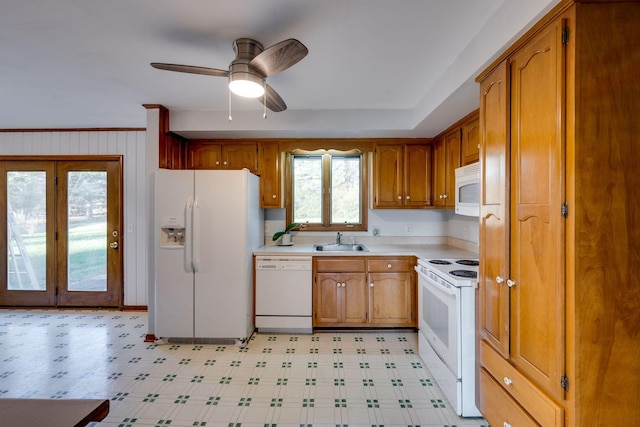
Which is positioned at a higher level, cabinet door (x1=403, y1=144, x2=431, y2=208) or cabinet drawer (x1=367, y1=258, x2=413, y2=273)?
cabinet door (x1=403, y1=144, x2=431, y2=208)

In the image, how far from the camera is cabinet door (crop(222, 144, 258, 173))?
11.6ft

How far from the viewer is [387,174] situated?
3.55 metres

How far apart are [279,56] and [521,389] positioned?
2.09 metres

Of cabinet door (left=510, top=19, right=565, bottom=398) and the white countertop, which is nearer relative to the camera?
cabinet door (left=510, top=19, right=565, bottom=398)

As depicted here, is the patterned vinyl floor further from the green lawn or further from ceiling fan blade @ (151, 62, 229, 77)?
ceiling fan blade @ (151, 62, 229, 77)

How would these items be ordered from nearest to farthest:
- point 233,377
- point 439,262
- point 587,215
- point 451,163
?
point 587,215 < point 233,377 < point 439,262 < point 451,163

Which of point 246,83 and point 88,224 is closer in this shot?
point 246,83

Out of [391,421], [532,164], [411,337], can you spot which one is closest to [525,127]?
[532,164]

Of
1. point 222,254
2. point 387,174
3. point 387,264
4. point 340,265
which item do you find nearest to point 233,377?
point 222,254

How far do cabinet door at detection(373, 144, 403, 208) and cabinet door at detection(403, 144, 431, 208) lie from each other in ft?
0.29

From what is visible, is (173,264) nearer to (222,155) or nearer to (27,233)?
(222,155)

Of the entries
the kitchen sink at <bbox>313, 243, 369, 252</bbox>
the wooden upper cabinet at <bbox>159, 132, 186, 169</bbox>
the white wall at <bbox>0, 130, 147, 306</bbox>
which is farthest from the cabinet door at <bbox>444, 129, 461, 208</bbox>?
the white wall at <bbox>0, 130, 147, 306</bbox>

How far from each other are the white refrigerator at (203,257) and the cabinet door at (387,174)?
1.53 m

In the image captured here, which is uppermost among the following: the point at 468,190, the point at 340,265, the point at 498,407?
the point at 468,190
